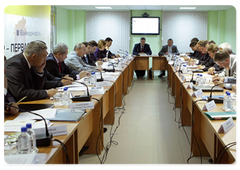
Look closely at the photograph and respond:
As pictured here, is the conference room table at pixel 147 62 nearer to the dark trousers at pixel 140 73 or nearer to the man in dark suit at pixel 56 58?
the dark trousers at pixel 140 73

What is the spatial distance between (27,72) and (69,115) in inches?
39.7

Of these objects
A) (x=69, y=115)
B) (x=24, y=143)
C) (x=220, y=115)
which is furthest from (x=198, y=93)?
(x=24, y=143)

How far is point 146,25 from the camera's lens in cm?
1195

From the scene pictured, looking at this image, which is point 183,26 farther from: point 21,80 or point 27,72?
point 21,80

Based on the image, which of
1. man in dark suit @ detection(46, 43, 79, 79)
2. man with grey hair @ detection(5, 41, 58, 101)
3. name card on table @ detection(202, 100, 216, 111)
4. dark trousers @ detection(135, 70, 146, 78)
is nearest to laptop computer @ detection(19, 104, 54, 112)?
man with grey hair @ detection(5, 41, 58, 101)

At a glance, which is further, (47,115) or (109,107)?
(109,107)

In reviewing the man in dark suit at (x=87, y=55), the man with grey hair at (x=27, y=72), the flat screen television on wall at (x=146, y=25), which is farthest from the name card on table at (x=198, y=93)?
the flat screen television on wall at (x=146, y=25)

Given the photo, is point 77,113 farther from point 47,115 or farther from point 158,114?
point 158,114

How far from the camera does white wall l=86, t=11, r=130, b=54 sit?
39.6 ft

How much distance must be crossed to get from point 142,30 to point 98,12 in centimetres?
187

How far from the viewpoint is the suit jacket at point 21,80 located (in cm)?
280

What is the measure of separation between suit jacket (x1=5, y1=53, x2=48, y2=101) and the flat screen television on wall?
923 centimetres

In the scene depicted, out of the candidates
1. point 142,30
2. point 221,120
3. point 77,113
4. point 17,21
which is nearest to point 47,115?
point 77,113

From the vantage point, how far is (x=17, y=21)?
239 inches
